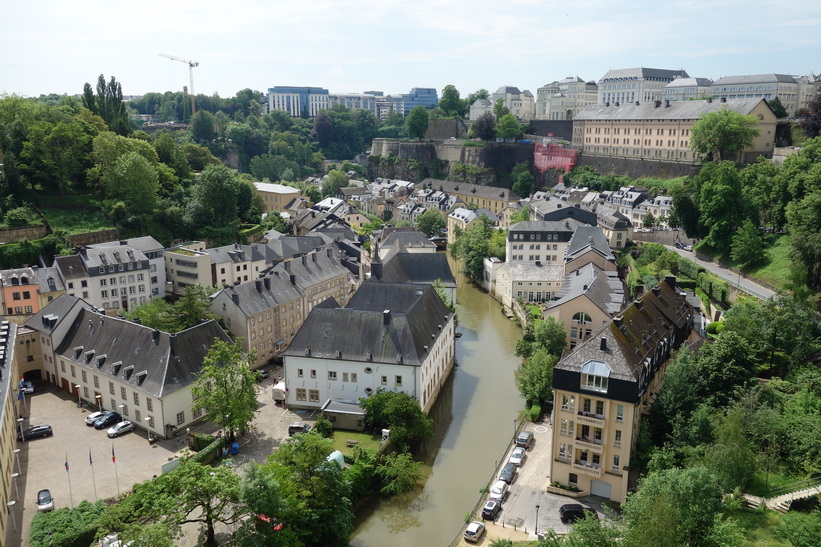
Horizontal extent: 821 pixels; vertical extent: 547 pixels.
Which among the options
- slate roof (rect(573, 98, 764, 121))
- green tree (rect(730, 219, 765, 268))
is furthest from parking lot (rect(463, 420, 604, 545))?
slate roof (rect(573, 98, 764, 121))

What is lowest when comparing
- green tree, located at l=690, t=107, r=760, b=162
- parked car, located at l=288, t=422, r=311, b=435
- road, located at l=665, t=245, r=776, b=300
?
parked car, located at l=288, t=422, r=311, b=435

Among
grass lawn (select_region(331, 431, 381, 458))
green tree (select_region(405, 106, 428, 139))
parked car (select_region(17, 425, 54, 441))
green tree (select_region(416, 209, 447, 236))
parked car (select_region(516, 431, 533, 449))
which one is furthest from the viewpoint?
green tree (select_region(405, 106, 428, 139))

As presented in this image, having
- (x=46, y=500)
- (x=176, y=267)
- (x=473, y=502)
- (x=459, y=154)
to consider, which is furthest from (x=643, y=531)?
(x=459, y=154)

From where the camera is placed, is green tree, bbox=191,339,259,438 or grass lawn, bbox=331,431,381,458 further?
grass lawn, bbox=331,431,381,458

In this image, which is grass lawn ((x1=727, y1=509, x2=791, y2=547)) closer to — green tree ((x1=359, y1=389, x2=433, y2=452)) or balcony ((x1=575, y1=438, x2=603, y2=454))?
balcony ((x1=575, y1=438, x2=603, y2=454))

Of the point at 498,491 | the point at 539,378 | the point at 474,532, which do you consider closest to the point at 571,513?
the point at 498,491

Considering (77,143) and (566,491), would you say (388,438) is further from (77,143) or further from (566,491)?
(77,143)

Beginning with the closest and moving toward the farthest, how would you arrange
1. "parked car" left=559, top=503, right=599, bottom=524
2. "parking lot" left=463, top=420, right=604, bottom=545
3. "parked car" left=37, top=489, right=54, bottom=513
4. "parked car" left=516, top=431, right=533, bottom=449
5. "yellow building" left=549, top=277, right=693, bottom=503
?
"parking lot" left=463, top=420, right=604, bottom=545 < "parked car" left=559, top=503, right=599, bottom=524 < "parked car" left=37, top=489, right=54, bottom=513 < "yellow building" left=549, top=277, right=693, bottom=503 < "parked car" left=516, top=431, right=533, bottom=449

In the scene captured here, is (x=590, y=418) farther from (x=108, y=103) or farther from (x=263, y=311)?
(x=108, y=103)
